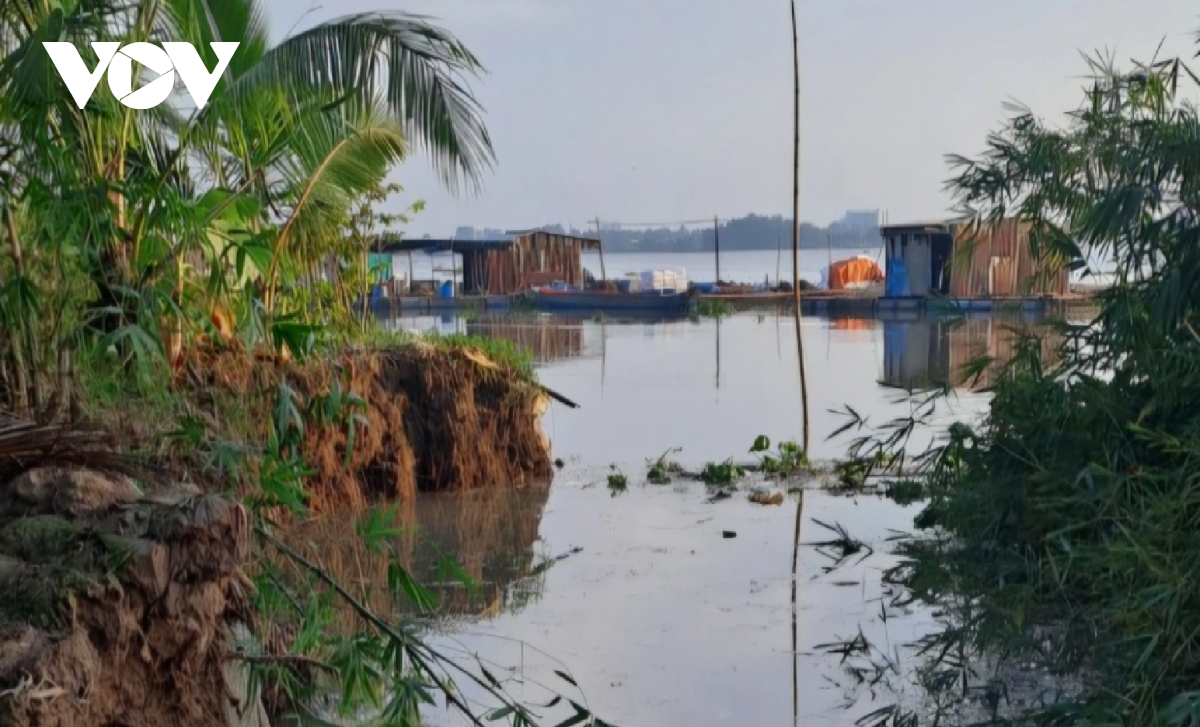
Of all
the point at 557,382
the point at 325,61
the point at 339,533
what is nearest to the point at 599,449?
the point at 339,533

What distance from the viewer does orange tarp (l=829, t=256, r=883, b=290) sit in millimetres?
45062

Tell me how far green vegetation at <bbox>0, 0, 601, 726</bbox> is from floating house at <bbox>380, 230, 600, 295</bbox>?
33659 millimetres

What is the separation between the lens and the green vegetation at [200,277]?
15.2 feet

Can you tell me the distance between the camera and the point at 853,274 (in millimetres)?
45625

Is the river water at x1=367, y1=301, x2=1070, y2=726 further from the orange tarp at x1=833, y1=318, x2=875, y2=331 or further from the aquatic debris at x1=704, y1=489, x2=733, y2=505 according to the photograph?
the orange tarp at x1=833, y1=318, x2=875, y2=331

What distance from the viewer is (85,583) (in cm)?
388

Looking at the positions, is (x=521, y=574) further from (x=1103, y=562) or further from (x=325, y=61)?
(x=1103, y=562)

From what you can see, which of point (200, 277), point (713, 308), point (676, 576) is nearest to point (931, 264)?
point (713, 308)

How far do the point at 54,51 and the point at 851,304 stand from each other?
111 feet

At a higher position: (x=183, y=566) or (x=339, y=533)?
(x=183, y=566)

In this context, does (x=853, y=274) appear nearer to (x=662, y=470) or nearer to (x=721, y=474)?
(x=662, y=470)

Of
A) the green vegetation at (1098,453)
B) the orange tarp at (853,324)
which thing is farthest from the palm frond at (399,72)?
the orange tarp at (853,324)

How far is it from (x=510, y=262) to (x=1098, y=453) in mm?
36836

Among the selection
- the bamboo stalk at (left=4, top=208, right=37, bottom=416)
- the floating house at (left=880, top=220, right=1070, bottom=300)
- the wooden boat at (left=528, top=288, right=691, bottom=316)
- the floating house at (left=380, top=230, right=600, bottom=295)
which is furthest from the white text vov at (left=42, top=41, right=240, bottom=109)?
the floating house at (left=380, top=230, right=600, bottom=295)
